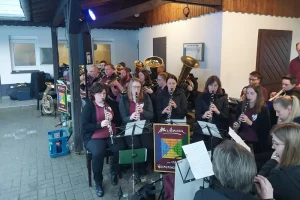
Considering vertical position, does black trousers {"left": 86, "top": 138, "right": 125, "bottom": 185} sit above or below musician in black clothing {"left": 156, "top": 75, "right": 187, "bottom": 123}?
below

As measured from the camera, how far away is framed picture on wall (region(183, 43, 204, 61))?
5.47 metres

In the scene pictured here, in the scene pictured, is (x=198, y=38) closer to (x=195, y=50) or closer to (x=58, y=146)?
(x=195, y=50)

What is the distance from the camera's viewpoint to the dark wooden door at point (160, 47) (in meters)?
7.04

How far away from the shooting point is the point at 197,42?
5.62 m

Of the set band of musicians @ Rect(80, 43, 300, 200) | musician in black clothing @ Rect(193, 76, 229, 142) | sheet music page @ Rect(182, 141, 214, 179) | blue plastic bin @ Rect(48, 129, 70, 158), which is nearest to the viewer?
band of musicians @ Rect(80, 43, 300, 200)

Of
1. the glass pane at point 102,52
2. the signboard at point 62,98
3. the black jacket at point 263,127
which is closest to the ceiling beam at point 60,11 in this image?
the signboard at point 62,98

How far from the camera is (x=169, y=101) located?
3578mm

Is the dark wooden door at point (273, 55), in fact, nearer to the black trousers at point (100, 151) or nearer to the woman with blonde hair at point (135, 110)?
the woman with blonde hair at point (135, 110)

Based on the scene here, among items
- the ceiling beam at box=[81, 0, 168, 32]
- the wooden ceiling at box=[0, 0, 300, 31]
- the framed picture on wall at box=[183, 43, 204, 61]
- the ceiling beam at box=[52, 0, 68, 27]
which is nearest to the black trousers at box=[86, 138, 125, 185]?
the wooden ceiling at box=[0, 0, 300, 31]

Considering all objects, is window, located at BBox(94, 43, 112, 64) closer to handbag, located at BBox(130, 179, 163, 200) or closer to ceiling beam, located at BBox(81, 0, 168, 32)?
ceiling beam, located at BBox(81, 0, 168, 32)

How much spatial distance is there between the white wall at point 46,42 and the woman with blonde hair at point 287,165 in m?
8.50

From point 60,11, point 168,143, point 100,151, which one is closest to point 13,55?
point 60,11

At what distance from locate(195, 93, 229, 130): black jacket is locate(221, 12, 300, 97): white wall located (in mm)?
1806

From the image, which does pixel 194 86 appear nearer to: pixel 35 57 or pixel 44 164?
pixel 44 164
